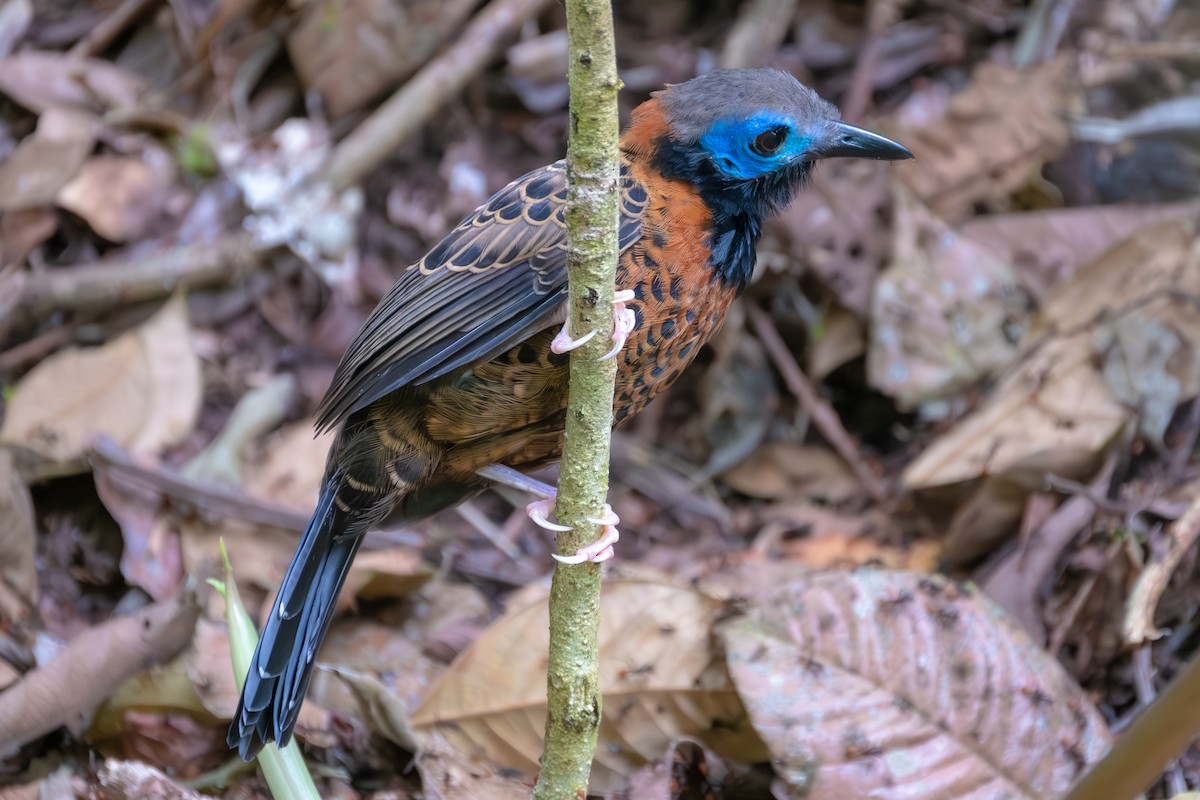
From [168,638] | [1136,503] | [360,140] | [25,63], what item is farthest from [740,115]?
[25,63]

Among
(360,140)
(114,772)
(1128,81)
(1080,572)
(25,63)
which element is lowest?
(1080,572)

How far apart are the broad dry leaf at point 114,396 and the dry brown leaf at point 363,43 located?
1415 mm

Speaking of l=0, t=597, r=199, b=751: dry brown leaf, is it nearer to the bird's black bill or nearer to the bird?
A: the bird

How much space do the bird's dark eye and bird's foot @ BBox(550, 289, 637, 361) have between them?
21.7 inches

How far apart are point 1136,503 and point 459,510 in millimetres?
2318

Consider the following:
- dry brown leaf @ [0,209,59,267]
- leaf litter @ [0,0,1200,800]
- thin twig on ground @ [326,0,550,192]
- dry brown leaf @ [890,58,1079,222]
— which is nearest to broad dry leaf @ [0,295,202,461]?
leaf litter @ [0,0,1200,800]

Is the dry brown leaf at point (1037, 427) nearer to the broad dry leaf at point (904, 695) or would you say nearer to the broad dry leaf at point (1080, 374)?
the broad dry leaf at point (1080, 374)

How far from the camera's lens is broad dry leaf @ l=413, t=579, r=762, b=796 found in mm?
3141

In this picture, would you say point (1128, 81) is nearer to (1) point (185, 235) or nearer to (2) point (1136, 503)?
(2) point (1136, 503)

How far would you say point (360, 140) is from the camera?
16.9 ft

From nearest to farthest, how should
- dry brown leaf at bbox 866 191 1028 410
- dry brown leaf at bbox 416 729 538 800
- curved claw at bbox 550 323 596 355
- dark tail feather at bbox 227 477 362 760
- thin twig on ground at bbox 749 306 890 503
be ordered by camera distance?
curved claw at bbox 550 323 596 355, dark tail feather at bbox 227 477 362 760, dry brown leaf at bbox 416 729 538 800, dry brown leaf at bbox 866 191 1028 410, thin twig on ground at bbox 749 306 890 503

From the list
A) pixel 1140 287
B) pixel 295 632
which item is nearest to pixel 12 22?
pixel 295 632

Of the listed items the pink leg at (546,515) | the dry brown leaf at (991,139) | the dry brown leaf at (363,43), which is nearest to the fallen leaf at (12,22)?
the dry brown leaf at (363,43)

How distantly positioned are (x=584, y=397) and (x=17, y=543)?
2272 millimetres
